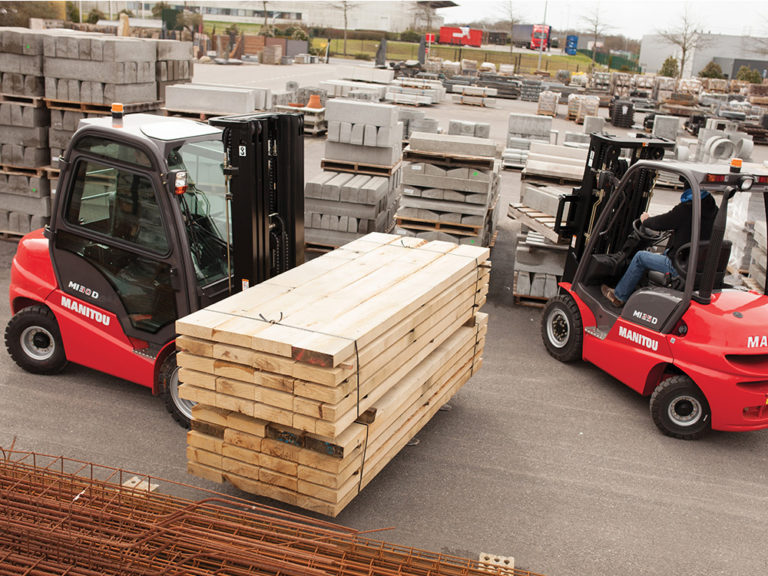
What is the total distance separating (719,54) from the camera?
68.4m

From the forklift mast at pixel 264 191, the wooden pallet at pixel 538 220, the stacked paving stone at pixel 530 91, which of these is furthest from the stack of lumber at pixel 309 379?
the stacked paving stone at pixel 530 91

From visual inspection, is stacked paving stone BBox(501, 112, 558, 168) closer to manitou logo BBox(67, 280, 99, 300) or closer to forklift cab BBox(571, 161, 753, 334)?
forklift cab BBox(571, 161, 753, 334)

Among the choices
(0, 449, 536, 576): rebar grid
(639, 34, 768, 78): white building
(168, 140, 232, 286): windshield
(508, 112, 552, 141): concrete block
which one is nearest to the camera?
(0, 449, 536, 576): rebar grid

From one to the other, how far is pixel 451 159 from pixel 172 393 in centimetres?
521

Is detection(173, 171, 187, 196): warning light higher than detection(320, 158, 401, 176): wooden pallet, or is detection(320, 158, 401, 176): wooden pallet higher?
detection(173, 171, 187, 196): warning light

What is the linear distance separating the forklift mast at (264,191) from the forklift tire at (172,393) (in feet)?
2.60

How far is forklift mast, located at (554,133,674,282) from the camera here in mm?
7680

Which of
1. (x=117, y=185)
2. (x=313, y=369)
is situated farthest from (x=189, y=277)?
(x=313, y=369)

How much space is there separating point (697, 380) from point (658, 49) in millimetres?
74014

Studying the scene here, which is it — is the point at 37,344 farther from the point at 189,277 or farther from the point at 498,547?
the point at 498,547

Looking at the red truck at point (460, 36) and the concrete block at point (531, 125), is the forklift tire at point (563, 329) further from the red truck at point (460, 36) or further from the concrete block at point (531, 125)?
the red truck at point (460, 36)

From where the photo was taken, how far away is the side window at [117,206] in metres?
5.50

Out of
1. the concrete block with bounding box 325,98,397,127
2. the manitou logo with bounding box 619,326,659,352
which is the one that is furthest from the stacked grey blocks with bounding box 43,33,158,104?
the manitou logo with bounding box 619,326,659,352

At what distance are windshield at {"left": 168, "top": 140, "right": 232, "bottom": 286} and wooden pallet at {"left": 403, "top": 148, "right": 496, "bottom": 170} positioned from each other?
3897mm
